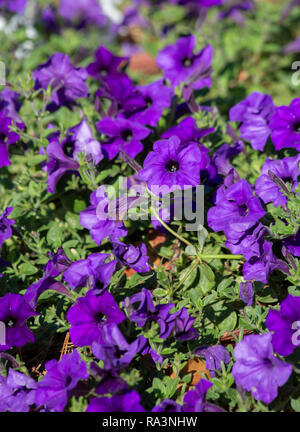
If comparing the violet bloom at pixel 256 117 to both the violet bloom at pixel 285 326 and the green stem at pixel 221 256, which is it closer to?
the green stem at pixel 221 256

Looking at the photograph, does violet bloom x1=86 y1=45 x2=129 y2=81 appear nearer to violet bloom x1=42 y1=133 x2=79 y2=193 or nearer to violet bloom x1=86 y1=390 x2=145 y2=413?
violet bloom x1=42 y1=133 x2=79 y2=193

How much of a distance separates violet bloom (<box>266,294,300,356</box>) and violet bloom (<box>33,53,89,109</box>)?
5.83 feet

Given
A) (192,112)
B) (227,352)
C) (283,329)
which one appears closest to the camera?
(283,329)

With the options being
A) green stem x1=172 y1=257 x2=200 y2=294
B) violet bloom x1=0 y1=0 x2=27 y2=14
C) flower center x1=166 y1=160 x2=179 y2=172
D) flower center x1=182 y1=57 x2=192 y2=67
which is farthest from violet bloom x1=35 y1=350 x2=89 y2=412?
violet bloom x1=0 y1=0 x2=27 y2=14

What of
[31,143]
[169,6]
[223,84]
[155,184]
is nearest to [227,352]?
[155,184]

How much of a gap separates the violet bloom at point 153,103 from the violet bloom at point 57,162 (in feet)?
1.43

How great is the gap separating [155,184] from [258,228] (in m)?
0.50

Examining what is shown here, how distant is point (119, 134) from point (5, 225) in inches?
31.0

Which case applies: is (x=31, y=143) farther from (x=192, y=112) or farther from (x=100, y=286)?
(x=100, y=286)

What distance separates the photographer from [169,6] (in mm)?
4699

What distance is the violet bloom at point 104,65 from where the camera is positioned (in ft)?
9.81

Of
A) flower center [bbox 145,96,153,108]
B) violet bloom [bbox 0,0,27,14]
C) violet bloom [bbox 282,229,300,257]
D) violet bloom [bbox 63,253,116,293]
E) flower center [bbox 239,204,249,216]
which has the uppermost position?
violet bloom [bbox 0,0,27,14]

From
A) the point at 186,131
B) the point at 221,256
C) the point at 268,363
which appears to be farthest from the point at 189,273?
the point at 186,131

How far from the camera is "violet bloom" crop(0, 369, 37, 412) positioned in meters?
1.97
